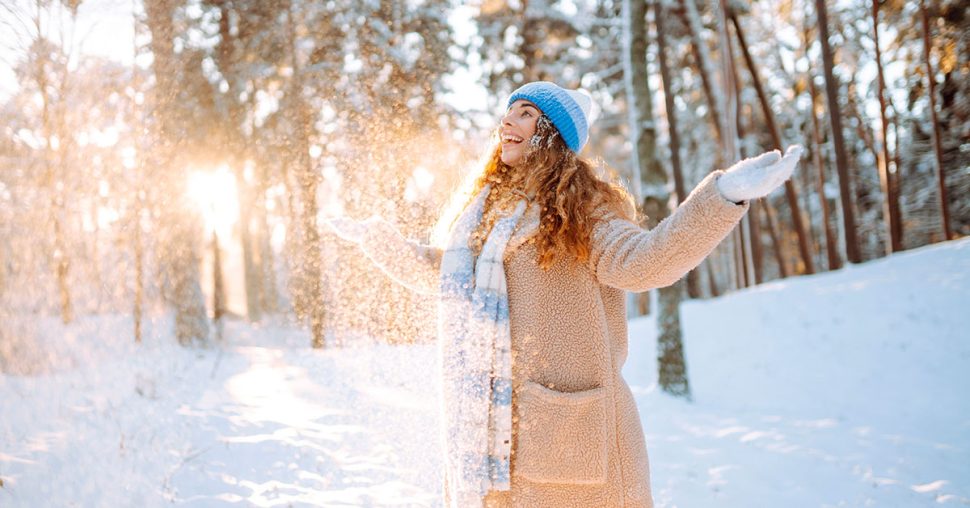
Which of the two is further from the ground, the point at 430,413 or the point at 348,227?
the point at 348,227

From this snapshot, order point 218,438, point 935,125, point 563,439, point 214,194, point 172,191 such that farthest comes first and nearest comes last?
point 935,125
point 214,194
point 172,191
point 218,438
point 563,439

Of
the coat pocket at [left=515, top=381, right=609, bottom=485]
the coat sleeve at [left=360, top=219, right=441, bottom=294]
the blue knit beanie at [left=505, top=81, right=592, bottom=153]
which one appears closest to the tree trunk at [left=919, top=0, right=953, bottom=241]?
the blue knit beanie at [left=505, top=81, right=592, bottom=153]

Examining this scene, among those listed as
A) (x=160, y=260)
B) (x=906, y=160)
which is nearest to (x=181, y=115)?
(x=160, y=260)

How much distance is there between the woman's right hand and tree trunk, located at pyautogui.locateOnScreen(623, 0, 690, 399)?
5.71 metres

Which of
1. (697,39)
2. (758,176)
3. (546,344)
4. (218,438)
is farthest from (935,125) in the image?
(218,438)

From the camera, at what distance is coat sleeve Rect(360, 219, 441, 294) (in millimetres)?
2174

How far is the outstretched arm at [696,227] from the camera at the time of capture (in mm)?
1360

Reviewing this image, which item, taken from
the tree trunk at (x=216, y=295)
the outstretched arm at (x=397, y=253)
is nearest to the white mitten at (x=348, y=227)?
the outstretched arm at (x=397, y=253)

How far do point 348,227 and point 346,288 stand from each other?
17.8 ft

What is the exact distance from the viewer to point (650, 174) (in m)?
7.71

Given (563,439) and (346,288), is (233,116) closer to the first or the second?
(346,288)

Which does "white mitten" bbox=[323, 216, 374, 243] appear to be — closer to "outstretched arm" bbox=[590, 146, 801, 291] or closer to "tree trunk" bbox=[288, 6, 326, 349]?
"outstretched arm" bbox=[590, 146, 801, 291]

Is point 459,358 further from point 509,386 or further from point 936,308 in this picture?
point 936,308

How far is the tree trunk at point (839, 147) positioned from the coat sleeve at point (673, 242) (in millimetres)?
12069
